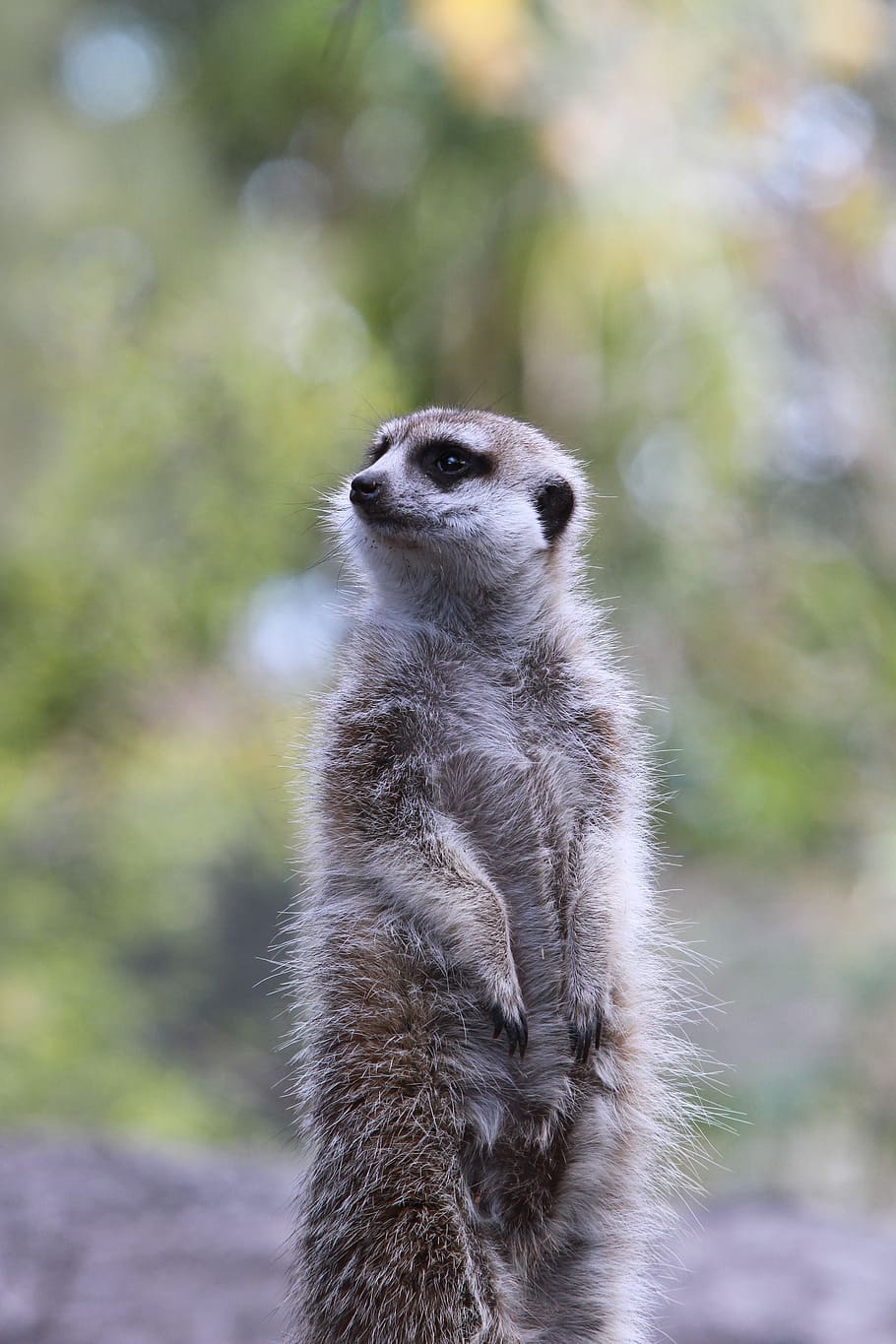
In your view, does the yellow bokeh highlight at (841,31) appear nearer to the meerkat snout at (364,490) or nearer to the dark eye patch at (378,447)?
the dark eye patch at (378,447)

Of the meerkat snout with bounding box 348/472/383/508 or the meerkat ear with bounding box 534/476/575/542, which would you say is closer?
the meerkat snout with bounding box 348/472/383/508

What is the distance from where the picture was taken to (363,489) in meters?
2.06

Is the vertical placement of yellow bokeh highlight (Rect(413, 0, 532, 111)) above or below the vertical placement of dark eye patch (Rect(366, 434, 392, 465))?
above

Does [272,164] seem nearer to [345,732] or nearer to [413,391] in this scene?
[413,391]

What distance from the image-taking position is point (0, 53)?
20.0 ft

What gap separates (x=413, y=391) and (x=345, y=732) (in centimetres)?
428

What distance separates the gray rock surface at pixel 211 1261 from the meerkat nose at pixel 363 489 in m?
1.57

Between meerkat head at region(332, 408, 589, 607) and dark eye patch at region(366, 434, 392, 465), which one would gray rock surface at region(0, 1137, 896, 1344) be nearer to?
meerkat head at region(332, 408, 589, 607)

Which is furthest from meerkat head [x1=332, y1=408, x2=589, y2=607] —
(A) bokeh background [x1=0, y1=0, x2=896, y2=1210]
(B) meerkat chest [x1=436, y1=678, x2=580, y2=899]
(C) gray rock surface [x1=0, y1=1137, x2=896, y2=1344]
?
(A) bokeh background [x1=0, y1=0, x2=896, y2=1210]

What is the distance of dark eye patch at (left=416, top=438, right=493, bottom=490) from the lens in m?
2.19

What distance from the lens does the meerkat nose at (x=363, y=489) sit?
80.8 inches

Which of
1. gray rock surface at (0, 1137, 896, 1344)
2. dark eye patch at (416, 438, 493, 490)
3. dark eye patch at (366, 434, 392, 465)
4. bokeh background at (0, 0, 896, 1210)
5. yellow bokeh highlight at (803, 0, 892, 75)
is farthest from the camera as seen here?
bokeh background at (0, 0, 896, 1210)

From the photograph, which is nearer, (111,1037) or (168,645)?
(111,1037)

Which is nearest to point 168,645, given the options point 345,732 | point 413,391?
point 413,391
